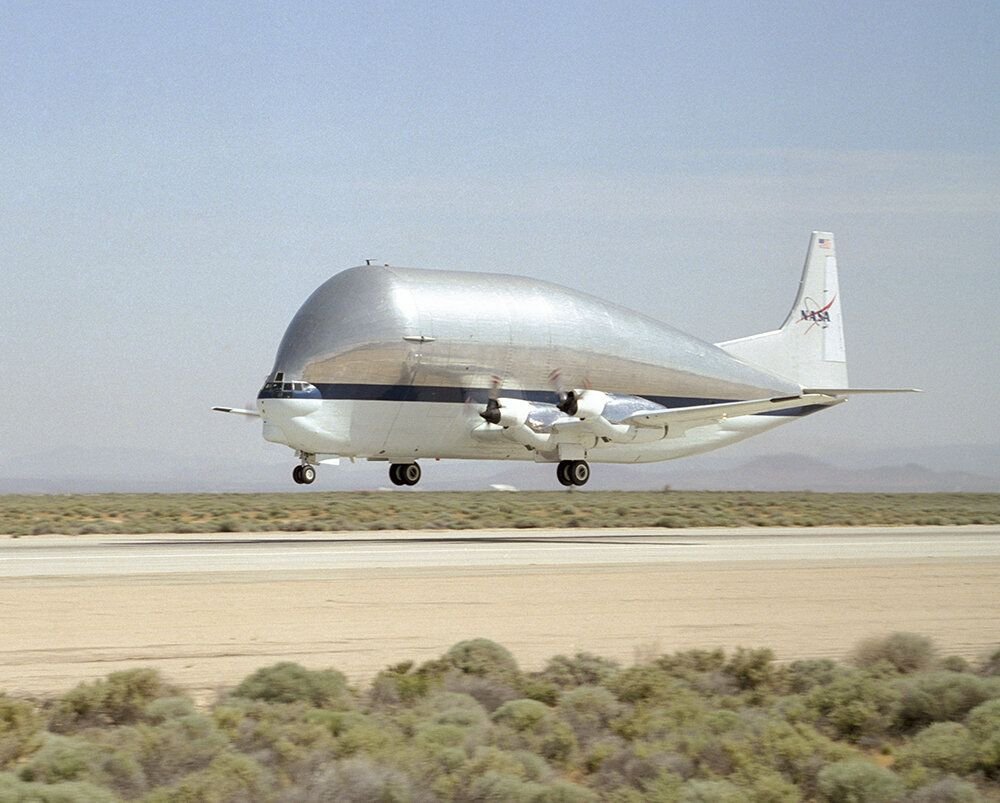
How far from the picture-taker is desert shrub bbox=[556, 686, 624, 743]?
1295 centimetres

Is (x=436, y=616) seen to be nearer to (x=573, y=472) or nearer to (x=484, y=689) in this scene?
(x=484, y=689)

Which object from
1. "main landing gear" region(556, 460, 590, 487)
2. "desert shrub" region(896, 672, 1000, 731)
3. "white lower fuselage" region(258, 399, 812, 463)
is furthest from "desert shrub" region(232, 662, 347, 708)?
"main landing gear" region(556, 460, 590, 487)

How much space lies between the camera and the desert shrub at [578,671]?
15594mm

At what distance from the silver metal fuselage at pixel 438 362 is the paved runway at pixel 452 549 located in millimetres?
3159

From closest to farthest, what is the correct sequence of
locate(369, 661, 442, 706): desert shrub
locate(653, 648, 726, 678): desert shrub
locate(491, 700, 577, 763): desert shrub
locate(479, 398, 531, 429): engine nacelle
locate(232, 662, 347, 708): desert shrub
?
locate(491, 700, 577, 763): desert shrub, locate(232, 662, 347, 708): desert shrub, locate(369, 661, 442, 706): desert shrub, locate(653, 648, 726, 678): desert shrub, locate(479, 398, 531, 429): engine nacelle

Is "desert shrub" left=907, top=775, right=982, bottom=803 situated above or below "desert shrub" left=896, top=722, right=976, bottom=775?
below

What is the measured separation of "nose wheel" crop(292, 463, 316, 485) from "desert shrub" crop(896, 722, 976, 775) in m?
31.3

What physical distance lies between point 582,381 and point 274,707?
33.3 m

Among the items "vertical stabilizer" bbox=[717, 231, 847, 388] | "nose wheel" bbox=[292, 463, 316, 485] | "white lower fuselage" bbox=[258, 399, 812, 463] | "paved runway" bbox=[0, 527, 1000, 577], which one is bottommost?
"paved runway" bbox=[0, 527, 1000, 577]

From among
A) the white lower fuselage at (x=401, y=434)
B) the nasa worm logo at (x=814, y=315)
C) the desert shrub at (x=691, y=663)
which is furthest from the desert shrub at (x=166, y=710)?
the nasa worm logo at (x=814, y=315)

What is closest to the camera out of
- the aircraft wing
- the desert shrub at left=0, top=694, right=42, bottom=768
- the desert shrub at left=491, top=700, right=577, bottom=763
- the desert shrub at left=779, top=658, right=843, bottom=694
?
the desert shrub at left=0, top=694, right=42, bottom=768

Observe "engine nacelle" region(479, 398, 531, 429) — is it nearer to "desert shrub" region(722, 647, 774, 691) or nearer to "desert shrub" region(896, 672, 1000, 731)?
"desert shrub" region(722, 647, 774, 691)

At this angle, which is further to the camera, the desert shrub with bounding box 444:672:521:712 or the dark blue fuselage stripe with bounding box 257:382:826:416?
the dark blue fuselage stripe with bounding box 257:382:826:416

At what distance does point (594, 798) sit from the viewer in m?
10.2
